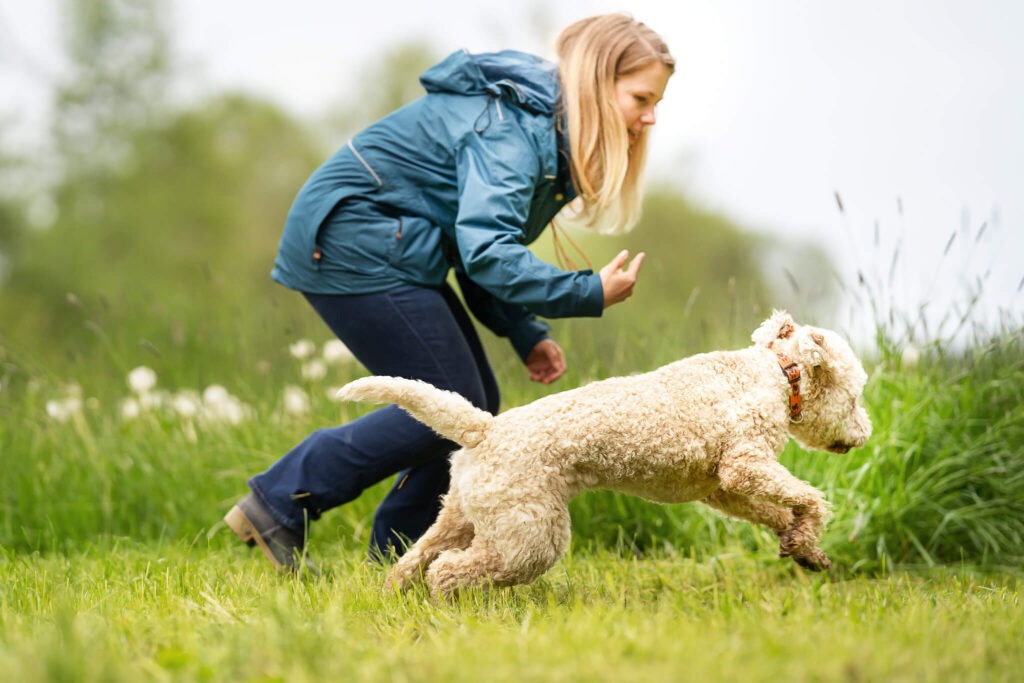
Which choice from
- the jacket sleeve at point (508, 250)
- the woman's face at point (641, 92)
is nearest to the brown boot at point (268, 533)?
the jacket sleeve at point (508, 250)

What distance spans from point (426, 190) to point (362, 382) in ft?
2.86

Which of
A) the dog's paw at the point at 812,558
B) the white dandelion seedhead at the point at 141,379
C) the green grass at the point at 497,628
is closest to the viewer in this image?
the green grass at the point at 497,628

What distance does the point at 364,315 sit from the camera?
10.2ft

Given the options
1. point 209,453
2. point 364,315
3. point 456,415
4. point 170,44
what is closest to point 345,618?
point 456,415

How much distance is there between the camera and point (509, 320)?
3.51 m

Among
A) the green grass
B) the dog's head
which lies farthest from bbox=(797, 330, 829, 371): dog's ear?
the green grass

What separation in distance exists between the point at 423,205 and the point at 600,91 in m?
0.68

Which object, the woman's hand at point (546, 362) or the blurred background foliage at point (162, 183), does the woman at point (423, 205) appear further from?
the blurred background foliage at point (162, 183)

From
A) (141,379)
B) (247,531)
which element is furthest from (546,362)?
(141,379)

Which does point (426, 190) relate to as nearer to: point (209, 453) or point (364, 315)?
point (364, 315)

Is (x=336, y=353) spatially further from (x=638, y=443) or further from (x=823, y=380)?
(x=823, y=380)

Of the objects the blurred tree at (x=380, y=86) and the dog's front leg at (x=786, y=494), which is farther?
the blurred tree at (x=380, y=86)

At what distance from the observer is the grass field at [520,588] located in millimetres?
1946

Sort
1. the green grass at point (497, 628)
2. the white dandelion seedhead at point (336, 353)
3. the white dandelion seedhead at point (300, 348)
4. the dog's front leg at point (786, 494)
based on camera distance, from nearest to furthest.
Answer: the green grass at point (497, 628) → the dog's front leg at point (786, 494) → the white dandelion seedhead at point (300, 348) → the white dandelion seedhead at point (336, 353)
